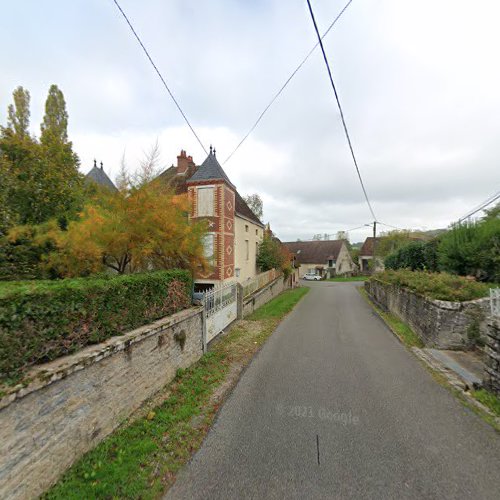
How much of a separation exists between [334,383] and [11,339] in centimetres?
539

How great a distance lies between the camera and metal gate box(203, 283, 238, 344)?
7.50 m

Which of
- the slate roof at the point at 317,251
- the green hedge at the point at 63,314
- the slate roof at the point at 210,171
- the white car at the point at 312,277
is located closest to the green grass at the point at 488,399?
the green hedge at the point at 63,314

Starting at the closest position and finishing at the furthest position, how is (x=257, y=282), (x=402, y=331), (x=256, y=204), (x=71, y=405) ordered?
1. (x=71, y=405)
2. (x=402, y=331)
3. (x=257, y=282)
4. (x=256, y=204)

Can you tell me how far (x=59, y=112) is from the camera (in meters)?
11.3

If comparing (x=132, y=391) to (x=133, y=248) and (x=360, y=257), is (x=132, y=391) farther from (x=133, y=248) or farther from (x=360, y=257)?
(x=360, y=257)

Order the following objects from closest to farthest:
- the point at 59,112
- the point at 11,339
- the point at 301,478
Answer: the point at 11,339 < the point at 301,478 < the point at 59,112

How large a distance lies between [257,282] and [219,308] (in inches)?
252

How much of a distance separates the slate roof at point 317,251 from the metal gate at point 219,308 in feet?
115

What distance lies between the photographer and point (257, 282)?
1472 centimetres

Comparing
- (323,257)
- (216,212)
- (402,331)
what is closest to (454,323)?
(402,331)

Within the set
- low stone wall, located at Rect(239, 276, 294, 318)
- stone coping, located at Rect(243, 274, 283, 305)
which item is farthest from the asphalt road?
stone coping, located at Rect(243, 274, 283, 305)

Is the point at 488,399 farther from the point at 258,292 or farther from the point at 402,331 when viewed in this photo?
the point at 258,292

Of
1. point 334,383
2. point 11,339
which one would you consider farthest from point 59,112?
point 334,383

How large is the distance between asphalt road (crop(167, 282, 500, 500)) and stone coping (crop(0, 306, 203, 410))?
6.08 feet
